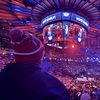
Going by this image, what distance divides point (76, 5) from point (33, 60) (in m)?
4.62

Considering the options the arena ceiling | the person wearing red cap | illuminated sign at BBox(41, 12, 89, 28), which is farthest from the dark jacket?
illuminated sign at BBox(41, 12, 89, 28)

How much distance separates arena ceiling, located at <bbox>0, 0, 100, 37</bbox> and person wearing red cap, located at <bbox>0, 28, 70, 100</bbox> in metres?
4.19

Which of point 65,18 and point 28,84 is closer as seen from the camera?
point 28,84

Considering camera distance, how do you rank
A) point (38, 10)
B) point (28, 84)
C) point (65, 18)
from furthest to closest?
point (38, 10) < point (65, 18) < point (28, 84)

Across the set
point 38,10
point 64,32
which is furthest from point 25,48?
point 38,10

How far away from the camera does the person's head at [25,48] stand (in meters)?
1.51

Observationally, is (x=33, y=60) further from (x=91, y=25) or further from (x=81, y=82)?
(x=81, y=82)

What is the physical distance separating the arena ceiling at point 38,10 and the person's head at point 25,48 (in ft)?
13.4

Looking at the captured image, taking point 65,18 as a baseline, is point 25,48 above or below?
below

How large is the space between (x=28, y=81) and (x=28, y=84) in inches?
0.6

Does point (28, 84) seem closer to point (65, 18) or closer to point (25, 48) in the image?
point (25, 48)

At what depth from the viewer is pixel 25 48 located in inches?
60.4

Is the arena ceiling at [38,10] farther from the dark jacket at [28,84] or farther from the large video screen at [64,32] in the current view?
the dark jacket at [28,84]

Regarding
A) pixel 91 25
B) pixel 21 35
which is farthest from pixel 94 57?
pixel 21 35
